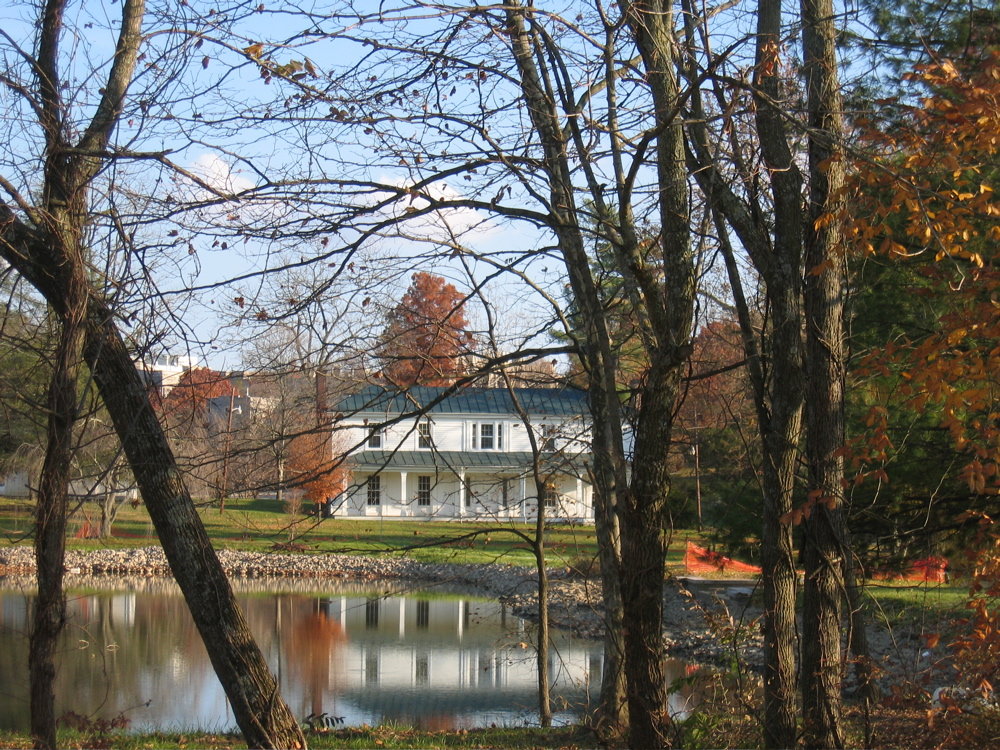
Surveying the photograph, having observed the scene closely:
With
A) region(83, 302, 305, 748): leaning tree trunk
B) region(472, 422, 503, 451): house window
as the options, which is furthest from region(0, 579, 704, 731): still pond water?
region(472, 422, 503, 451): house window

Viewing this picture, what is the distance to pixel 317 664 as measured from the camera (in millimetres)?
17312

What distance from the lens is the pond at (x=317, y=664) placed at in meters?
13.6

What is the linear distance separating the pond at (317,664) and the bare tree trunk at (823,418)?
356 centimetres

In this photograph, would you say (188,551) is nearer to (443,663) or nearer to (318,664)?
(318,664)

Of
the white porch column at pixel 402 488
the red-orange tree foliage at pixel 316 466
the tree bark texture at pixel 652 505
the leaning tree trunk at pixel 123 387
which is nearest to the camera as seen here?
the tree bark texture at pixel 652 505

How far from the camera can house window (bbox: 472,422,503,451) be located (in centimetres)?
4056

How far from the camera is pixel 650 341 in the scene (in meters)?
7.18

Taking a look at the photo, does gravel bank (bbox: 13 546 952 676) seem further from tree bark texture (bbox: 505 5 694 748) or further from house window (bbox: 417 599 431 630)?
tree bark texture (bbox: 505 5 694 748)

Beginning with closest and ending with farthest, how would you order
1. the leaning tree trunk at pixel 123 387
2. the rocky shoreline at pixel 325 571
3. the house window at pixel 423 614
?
the leaning tree trunk at pixel 123 387
the house window at pixel 423 614
the rocky shoreline at pixel 325 571

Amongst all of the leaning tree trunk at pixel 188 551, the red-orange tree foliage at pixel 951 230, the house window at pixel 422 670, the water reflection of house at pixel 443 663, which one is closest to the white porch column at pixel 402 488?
the water reflection of house at pixel 443 663

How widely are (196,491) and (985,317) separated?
23136 mm

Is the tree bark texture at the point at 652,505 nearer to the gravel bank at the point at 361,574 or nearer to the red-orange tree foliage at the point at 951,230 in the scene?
the red-orange tree foliage at the point at 951,230

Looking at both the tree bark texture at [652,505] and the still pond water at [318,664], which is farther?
the still pond water at [318,664]

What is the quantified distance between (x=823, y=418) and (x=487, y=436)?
Answer: 34.6m
